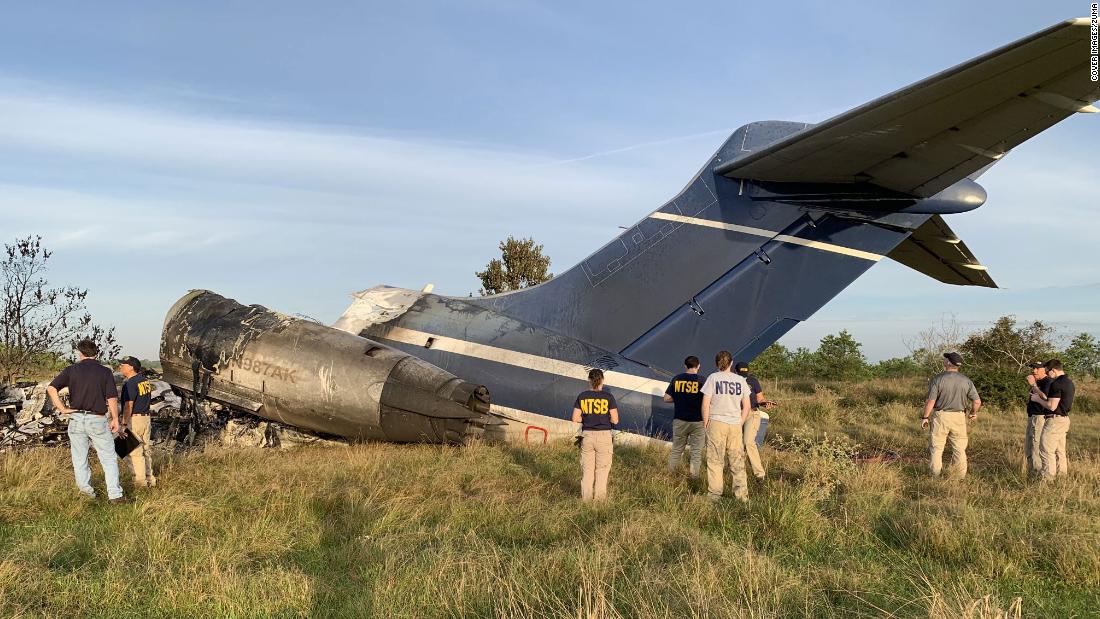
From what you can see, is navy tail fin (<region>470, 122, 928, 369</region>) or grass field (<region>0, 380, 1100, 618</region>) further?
navy tail fin (<region>470, 122, 928, 369</region>)

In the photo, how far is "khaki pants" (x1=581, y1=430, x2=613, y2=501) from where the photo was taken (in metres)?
7.23

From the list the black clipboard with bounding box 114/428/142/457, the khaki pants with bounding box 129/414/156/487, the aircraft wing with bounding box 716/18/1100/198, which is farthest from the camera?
the black clipboard with bounding box 114/428/142/457

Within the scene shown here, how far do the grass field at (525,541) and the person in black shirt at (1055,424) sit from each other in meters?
0.32

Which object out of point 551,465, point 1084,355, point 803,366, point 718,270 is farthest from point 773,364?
point 551,465

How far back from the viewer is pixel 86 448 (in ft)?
24.4

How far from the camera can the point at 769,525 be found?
6156mm

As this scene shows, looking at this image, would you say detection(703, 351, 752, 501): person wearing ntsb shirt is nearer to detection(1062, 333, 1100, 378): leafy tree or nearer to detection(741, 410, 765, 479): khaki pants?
detection(741, 410, 765, 479): khaki pants

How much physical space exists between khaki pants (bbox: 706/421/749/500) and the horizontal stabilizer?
3.94 meters

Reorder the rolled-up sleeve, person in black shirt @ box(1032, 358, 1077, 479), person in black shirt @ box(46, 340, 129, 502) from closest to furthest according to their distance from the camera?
person in black shirt @ box(46, 340, 129, 502) → the rolled-up sleeve → person in black shirt @ box(1032, 358, 1077, 479)

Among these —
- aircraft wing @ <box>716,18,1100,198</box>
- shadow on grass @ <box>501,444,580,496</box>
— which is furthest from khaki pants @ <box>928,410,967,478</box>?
shadow on grass @ <box>501,444,580,496</box>

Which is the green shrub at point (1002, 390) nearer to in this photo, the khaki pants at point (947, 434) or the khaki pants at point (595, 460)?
the khaki pants at point (947, 434)

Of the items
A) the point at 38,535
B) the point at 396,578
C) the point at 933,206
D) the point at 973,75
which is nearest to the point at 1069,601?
the point at 973,75

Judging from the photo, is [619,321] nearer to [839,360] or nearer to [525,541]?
[525,541]

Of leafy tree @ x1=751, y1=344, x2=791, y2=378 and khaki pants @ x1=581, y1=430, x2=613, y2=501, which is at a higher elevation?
leafy tree @ x1=751, y1=344, x2=791, y2=378
